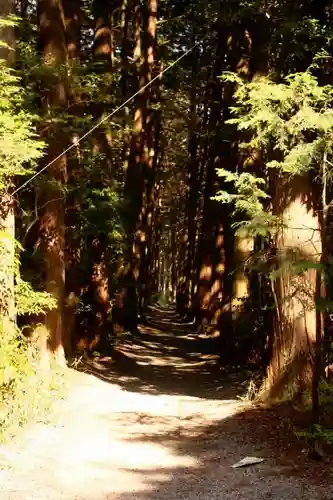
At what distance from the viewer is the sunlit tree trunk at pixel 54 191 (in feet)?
37.9

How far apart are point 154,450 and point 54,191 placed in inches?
232

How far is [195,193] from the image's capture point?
2866 cm

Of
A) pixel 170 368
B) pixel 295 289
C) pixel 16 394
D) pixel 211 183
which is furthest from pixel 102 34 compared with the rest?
pixel 16 394

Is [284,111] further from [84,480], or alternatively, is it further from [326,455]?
[84,480]

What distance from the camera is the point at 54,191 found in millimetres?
11656

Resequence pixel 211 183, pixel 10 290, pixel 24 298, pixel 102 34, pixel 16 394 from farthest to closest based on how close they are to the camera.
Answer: pixel 211 183 < pixel 102 34 < pixel 24 298 < pixel 10 290 < pixel 16 394

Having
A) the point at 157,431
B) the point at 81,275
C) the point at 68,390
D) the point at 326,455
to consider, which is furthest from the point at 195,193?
the point at 326,455

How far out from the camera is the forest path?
5855 millimetres

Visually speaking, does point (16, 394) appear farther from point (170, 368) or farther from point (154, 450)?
point (170, 368)

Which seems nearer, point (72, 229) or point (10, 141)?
point (10, 141)

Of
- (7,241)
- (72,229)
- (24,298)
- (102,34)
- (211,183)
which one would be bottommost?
(24,298)

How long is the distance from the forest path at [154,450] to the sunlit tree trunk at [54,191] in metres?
1.40

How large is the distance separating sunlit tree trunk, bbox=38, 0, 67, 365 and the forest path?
1.40m

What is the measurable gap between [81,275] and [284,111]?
9440mm
